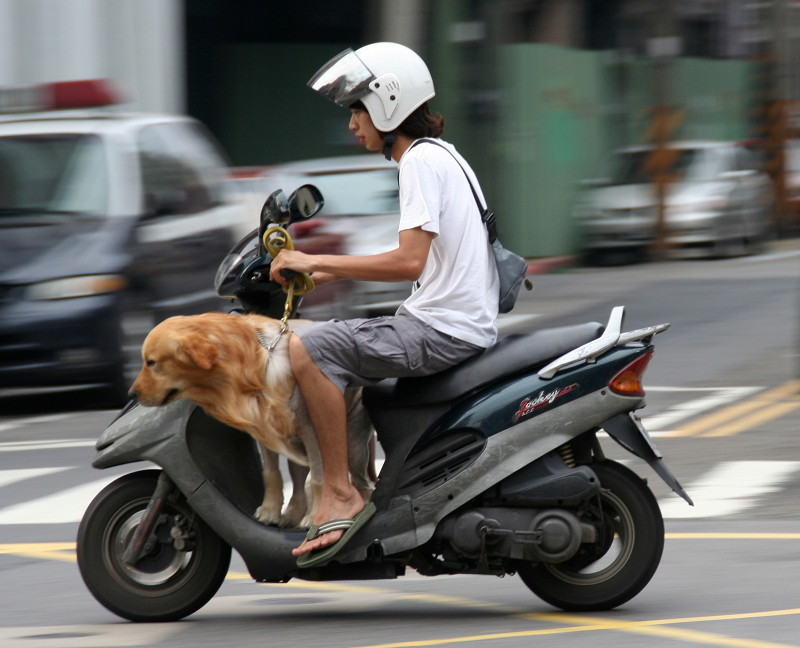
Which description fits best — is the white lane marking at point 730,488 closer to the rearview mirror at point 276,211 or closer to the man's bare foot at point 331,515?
the man's bare foot at point 331,515

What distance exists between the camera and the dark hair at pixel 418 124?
228 inches

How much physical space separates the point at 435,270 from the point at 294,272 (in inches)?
19.6

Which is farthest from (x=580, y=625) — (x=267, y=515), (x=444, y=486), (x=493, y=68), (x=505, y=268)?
(x=493, y=68)

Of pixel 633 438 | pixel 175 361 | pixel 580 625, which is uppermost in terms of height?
pixel 175 361

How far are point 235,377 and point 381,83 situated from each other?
111cm

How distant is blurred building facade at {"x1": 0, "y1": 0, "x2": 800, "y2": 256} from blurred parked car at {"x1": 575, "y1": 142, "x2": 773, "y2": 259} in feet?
1.73

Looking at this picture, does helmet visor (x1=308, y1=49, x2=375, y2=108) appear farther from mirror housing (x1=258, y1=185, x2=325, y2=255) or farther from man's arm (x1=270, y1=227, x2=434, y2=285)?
man's arm (x1=270, y1=227, x2=434, y2=285)

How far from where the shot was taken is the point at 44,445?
10820 mm

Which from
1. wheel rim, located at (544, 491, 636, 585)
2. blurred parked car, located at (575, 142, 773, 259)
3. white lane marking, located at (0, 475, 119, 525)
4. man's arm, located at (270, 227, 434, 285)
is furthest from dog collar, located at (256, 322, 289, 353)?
blurred parked car, located at (575, 142, 773, 259)

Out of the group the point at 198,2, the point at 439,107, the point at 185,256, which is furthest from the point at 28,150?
the point at 198,2

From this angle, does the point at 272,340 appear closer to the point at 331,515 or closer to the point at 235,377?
the point at 235,377

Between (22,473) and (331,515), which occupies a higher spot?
(331,515)

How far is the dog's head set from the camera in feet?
18.3

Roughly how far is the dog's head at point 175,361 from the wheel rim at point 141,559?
0.49 m
